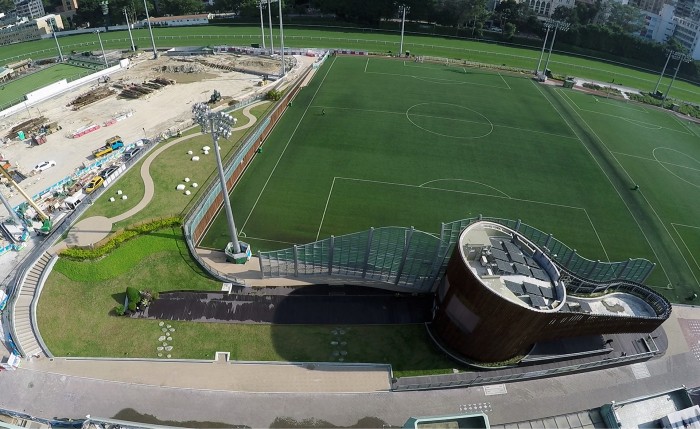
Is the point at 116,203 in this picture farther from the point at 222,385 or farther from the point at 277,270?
the point at 222,385

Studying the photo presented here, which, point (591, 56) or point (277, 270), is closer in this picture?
point (277, 270)

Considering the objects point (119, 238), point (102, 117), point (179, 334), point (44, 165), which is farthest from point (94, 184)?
point (179, 334)

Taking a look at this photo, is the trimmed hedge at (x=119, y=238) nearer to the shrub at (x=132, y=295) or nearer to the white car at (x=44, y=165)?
the shrub at (x=132, y=295)

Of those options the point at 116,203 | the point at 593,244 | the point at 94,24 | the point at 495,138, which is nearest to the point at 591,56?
the point at 495,138

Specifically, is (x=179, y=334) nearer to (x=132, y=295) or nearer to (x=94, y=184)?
(x=132, y=295)

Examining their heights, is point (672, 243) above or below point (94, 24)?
below

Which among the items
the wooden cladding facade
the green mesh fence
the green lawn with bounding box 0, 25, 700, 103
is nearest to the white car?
the green mesh fence
